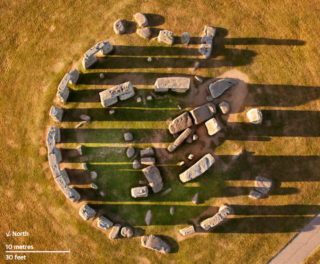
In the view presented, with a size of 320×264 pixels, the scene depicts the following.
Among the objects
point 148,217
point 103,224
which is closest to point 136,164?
point 148,217

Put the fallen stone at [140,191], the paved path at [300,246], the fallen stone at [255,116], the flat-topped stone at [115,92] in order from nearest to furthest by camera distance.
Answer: the flat-topped stone at [115,92], the fallen stone at [140,191], the fallen stone at [255,116], the paved path at [300,246]

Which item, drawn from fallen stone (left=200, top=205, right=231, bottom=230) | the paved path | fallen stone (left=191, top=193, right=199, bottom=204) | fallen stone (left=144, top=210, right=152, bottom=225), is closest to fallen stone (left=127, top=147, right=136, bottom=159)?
fallen stone (left=144, top=210, right=152, bottom=225)

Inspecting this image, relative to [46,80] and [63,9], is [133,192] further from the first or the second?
[63,9]

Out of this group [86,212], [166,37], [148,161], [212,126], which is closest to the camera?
[86,212]

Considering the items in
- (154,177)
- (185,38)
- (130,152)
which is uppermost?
(185,38)

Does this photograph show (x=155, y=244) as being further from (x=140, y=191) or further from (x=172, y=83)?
(x=172, y=83)

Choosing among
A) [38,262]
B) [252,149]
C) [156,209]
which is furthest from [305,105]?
[38,262]

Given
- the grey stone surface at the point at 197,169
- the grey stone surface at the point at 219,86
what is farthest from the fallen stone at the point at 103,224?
the grey stone surface at the point at 219,86

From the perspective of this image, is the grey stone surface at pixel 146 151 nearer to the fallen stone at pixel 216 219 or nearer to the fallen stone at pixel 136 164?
the fallen stone at pixel 136 164
